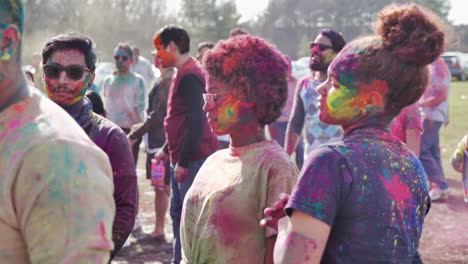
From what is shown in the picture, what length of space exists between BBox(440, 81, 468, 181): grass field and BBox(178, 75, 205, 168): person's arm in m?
6.06

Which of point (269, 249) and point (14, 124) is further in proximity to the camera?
point (269, 249)

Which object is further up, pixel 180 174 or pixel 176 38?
pixel 176 38

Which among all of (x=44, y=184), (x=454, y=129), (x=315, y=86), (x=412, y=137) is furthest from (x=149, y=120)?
(x=454, y=129)

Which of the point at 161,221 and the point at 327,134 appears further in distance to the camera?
the point at 161,221

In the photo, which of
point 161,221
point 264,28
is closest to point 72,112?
point 161,221

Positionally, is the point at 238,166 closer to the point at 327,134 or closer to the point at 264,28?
the point at 327,134

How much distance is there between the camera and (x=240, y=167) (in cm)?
276

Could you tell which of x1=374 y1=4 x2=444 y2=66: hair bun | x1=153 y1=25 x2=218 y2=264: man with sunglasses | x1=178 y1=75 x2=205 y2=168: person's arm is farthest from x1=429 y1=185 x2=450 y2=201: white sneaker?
x1=374 y1=4 x2=444 y2=66: hair bun

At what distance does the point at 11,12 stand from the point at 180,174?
142 inches

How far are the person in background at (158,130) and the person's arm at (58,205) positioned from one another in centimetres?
515

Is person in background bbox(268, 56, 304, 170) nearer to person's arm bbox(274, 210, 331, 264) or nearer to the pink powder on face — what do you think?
person's arm bbox(274, 210, 331, 264)

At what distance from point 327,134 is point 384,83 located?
3.33 m

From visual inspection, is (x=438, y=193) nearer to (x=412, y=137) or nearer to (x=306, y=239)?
(x=412, y=137)

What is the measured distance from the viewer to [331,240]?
2080 millimetres
